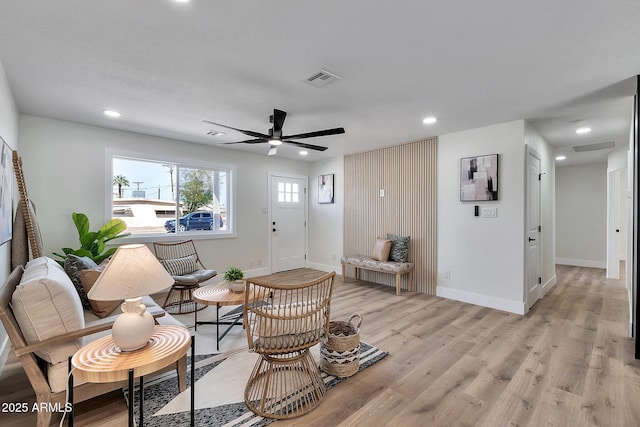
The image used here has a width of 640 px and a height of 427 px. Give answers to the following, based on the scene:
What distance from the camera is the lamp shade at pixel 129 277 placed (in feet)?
4.83

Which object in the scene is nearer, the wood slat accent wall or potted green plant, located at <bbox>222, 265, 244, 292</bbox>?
potted green plant, located at <bbox>222, 265, 244, 292</bbox>

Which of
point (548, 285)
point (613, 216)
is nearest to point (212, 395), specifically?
point (548, 285)

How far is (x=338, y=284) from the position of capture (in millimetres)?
5234

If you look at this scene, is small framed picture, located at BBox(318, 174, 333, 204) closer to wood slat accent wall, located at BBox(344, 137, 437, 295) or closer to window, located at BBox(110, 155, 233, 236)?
wood slat accent wall, located at BBox(344, 137, 437, 295)

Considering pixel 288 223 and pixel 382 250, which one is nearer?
pixel 382 250

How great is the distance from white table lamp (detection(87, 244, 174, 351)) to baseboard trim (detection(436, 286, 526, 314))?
13.1 feet

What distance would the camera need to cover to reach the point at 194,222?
5059 mm

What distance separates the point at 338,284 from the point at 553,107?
12.8 feet

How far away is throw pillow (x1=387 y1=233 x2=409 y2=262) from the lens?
4777 mm

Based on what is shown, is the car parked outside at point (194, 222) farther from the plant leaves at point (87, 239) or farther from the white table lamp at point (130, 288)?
the white table lamp at point (130, 288)

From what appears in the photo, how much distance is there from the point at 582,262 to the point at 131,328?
8812 millimetres

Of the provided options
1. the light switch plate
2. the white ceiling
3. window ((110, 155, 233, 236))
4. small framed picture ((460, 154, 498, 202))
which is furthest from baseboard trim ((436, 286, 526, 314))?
window ((110, 155, 233, 236))

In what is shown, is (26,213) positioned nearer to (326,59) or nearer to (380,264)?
(326,59)

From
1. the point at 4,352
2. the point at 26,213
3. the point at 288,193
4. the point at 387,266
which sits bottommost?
the point at 4,352
